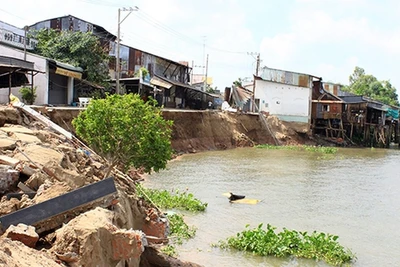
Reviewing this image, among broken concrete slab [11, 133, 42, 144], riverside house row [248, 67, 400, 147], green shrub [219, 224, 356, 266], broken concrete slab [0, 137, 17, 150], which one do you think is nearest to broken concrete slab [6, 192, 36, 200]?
broken concrete slab [0, 137, 17, 150]

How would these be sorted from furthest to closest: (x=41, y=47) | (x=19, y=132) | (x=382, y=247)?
(x=41, y=47) < (x=382, y=247) < (x=19, y=132)

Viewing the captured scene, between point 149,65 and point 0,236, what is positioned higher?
point 149,65

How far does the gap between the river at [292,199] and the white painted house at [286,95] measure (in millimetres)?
14013

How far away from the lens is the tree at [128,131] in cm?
1266

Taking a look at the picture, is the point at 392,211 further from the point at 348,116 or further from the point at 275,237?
the point at 348,116

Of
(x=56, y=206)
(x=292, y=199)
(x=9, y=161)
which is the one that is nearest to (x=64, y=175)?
(x=9, y=161)

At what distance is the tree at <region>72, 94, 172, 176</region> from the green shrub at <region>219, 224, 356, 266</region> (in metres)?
3.14

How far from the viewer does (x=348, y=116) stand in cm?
5169

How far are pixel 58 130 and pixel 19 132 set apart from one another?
2.84 metres

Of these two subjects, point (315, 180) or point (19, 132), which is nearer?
point (19, 132)

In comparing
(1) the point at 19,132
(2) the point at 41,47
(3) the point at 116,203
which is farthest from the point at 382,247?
(2) the point at 41,47

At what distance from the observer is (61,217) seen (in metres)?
6.25

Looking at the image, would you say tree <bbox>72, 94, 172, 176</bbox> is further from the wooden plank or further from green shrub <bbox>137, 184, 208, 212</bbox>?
the wooden plank

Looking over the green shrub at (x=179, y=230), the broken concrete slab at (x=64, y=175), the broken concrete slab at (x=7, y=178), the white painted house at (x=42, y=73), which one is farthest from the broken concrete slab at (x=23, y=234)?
the white painted house at (x=42, y=73)
